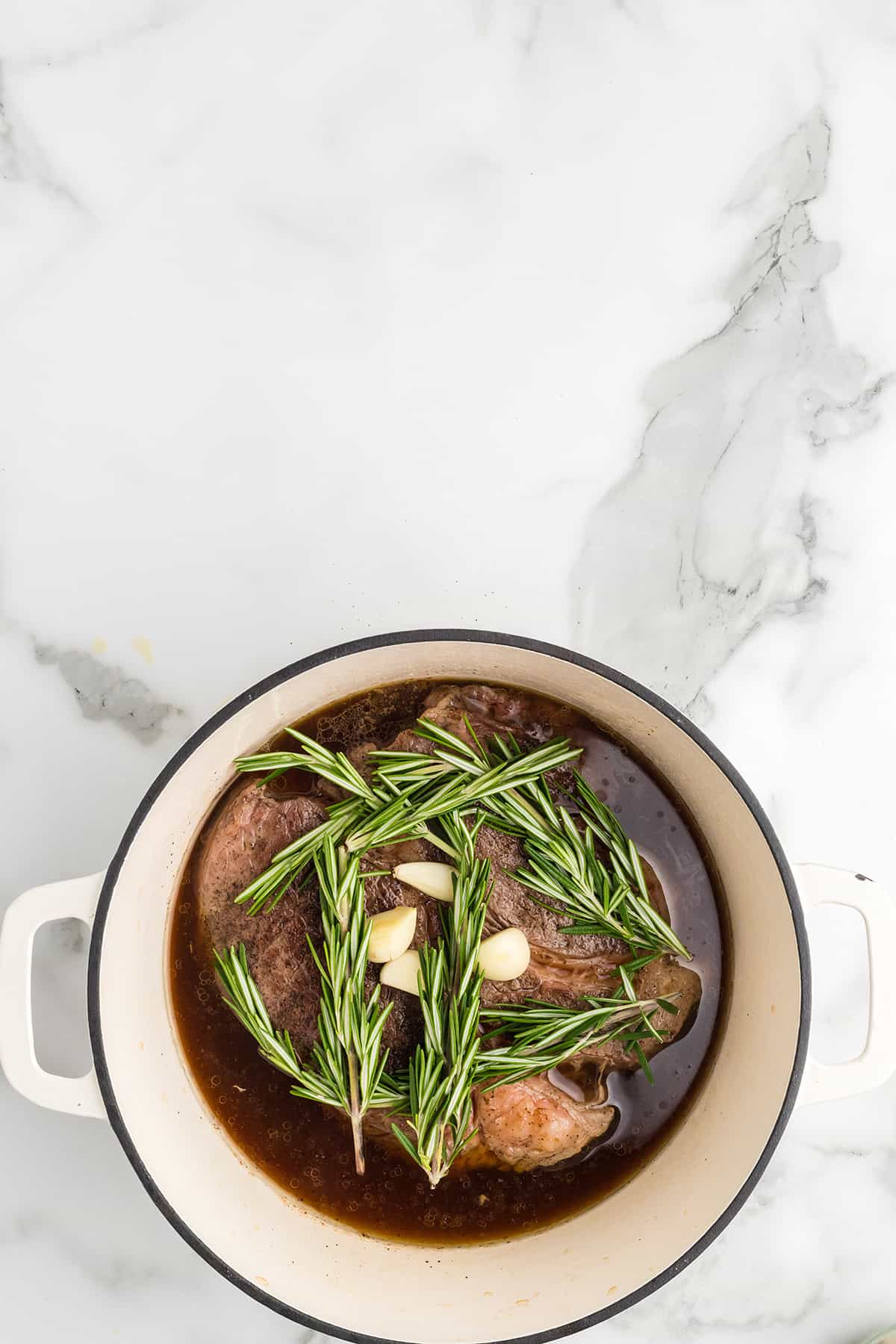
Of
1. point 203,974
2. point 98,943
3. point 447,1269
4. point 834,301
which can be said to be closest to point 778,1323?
point 447,1269

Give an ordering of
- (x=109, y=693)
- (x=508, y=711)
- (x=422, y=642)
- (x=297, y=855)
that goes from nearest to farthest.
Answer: (x=422, y=642), (x=297, y=855), (x=508, y=711), (x=109, y=693)

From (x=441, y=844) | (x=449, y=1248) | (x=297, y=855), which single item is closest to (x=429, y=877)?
(x=441, y=844)

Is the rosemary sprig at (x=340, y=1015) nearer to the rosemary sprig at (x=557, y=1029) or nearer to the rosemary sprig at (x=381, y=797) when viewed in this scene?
the rosemary sprig at (x=381, y=797)

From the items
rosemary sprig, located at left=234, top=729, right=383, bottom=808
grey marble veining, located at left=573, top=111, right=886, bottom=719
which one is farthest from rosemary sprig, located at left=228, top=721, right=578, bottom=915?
grey marble veining, located at left=573, top=111, right=886, bottom=719

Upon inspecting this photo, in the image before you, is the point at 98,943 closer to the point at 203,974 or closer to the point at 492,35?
the point at 203,974

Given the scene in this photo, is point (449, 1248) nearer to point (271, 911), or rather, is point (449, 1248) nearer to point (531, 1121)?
point (531, 1121)

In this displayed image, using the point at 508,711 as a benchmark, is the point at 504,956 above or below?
below

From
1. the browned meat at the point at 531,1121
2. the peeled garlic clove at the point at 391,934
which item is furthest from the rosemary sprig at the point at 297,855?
the browned meat at the point at 531,1121

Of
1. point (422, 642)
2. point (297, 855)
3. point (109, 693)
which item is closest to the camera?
point (422, 642)
